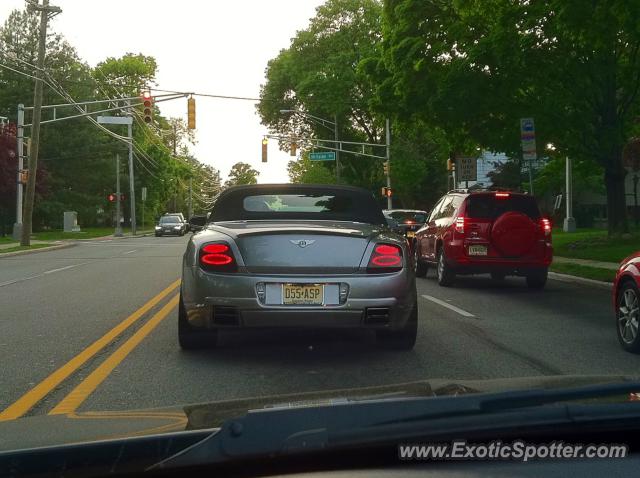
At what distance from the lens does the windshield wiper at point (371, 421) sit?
6.26 ft

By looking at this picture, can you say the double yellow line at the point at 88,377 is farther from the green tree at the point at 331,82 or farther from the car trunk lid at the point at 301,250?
the green tree at the point at 331,82

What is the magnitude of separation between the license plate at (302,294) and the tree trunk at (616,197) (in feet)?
61.6

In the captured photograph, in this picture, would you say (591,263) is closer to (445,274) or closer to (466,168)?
(445,274)

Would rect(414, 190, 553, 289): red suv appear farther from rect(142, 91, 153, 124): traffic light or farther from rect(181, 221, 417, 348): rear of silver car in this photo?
rect(142, 91, 153, 124): traffic light

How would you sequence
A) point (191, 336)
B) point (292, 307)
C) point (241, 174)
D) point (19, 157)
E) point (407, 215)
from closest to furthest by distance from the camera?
point (292, 307) → point (191, 336) → point (407, 215) → point (19, 157) → point (241, 174)

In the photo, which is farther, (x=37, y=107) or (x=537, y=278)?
(x=37, y=107)

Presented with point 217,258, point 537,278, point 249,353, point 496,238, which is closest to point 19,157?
point 496,238

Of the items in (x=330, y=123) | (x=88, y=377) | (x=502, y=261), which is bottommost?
(x=88, y=377)

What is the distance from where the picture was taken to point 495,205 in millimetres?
14266

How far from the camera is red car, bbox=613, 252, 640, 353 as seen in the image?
7.49 meters

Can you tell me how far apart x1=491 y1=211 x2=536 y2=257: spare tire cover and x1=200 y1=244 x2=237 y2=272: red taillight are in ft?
25.0

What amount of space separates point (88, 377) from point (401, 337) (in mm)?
2692

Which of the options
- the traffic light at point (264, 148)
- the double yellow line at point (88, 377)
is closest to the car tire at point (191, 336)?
the double yellow line at point (88, 377)

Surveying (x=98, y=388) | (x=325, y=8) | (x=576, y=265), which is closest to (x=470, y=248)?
(x=576, y=265)
